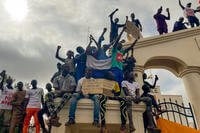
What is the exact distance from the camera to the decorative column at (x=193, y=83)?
968 cm

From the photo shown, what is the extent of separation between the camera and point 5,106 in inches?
295

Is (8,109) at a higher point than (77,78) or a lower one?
lower

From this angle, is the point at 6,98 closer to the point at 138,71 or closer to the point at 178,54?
the point at 138,71

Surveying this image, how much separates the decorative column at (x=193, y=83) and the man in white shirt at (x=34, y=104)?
5.75 m

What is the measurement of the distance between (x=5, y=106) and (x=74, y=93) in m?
2.12

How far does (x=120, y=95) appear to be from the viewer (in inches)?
308

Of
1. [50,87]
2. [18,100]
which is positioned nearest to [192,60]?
[50,87]

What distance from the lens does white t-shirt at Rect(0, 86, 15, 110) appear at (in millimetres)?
7489

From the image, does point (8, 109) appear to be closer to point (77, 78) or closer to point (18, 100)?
point (18, 100)

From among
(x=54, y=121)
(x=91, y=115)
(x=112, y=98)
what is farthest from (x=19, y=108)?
(x=112, y=98)

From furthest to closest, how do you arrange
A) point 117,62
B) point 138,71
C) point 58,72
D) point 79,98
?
point 138,71 → point 117,62 → point 58,72 → point 79,98

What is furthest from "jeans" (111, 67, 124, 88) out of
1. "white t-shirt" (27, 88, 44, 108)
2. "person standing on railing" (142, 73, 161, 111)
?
"white t-shirt" (27, 88, 44, 108)

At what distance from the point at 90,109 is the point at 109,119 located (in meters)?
0.61

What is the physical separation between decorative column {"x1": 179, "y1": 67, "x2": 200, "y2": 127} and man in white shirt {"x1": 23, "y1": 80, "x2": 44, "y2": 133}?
18.9 feet
